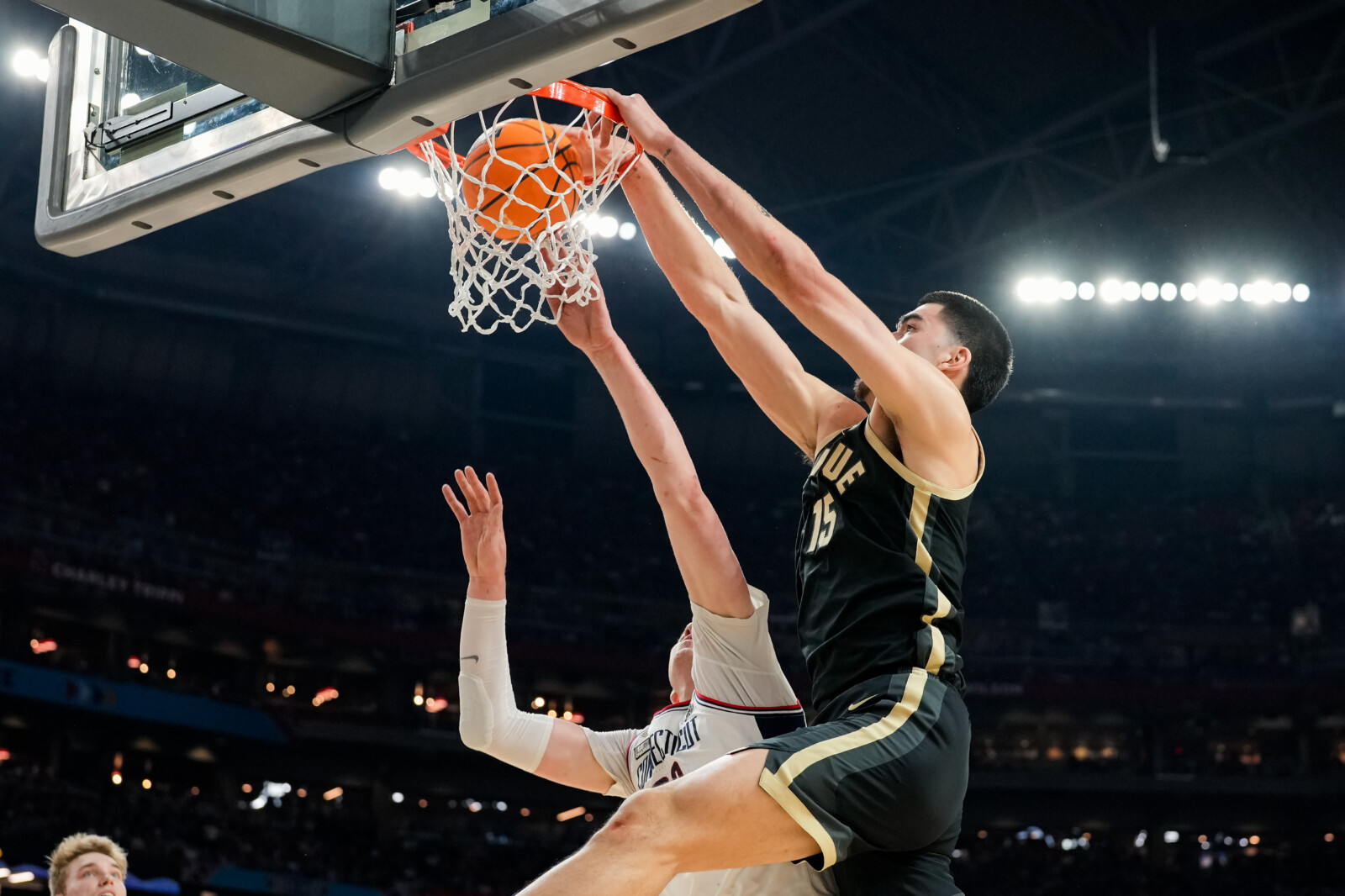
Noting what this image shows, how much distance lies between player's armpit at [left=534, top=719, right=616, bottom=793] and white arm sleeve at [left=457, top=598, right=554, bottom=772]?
3 cm

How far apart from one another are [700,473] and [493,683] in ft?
59.7

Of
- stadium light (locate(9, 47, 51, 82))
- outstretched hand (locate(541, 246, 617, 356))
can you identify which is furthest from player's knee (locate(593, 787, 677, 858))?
stadium light (locate(9, 47, 51, 82))

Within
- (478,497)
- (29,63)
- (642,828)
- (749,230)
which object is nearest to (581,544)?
(29,63)

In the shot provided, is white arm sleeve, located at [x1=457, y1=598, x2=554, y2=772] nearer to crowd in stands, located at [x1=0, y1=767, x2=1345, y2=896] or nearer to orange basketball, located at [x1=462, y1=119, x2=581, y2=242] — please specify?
orange basketball, located at [x1=462, y1=119, x2=581, y2=242]

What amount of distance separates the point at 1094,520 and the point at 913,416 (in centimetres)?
2000

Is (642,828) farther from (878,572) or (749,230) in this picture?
(749,230)

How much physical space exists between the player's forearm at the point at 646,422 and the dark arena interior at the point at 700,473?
10.1 m

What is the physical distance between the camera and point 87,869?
4.30 m

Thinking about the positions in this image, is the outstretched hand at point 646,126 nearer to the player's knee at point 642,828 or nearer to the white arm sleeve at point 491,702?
the player's knee at point 642,828

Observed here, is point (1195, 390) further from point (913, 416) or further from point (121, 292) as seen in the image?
point (913, 416)

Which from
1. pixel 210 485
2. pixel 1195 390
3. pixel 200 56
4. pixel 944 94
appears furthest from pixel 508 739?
pixel 1195 390

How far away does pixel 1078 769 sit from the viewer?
64.4 feet

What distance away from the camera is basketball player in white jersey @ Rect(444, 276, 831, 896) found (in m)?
3.59

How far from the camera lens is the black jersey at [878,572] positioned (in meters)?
2.64
